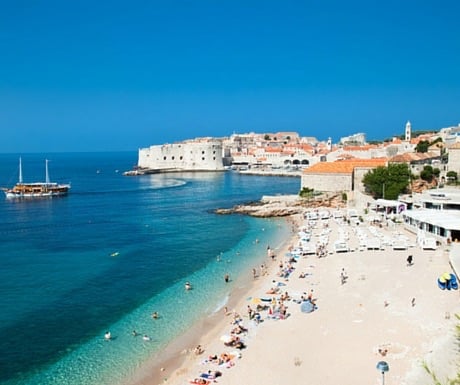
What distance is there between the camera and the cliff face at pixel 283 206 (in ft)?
105

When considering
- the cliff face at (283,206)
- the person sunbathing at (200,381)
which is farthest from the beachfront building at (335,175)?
the person sunbathing at (200,381)

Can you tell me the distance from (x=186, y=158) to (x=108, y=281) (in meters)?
72.3

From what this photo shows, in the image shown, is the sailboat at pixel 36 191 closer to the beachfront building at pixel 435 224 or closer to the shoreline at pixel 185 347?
the beachfront building at pixel 435 224

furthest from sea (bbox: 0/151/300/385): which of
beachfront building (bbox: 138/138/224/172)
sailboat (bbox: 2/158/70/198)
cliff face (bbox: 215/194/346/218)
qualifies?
beachfront building (bbox: 138/138/224/172)

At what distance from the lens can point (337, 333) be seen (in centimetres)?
1121

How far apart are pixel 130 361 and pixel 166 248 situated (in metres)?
11.9

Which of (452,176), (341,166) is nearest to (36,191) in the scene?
(341,166)

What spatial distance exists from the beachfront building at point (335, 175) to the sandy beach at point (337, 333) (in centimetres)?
1970

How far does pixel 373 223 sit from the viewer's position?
2509cm

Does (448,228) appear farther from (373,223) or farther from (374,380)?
(374,380)

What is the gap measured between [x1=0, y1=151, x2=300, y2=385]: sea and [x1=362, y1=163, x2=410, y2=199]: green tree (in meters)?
6.77

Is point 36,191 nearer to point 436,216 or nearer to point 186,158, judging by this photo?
point 436,216

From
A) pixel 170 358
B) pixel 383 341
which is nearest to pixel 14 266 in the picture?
pixel 170 358

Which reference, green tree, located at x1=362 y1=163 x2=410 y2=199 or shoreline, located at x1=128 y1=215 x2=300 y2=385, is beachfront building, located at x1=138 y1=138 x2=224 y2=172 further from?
shoreline, located at x1=128 y1=215 x2=300 y2=385
